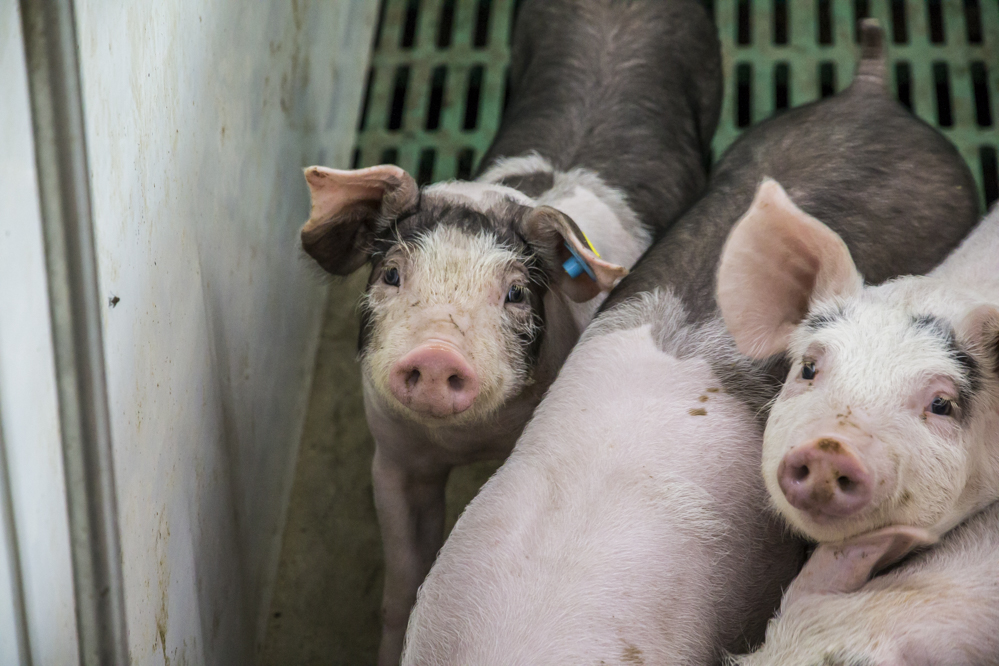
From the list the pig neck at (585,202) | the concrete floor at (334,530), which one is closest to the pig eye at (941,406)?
the pig neck at (585,202)

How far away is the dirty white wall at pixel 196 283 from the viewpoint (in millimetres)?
1228

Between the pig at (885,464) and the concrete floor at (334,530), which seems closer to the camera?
the pig at (885,464)

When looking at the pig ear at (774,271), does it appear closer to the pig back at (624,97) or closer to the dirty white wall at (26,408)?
the pig back at (624,97)

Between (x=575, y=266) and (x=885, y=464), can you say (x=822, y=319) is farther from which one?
(x=575, y=266)

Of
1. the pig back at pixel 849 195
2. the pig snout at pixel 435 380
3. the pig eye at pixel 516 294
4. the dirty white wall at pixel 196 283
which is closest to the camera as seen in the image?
the dirty white wall at pixel 196 283

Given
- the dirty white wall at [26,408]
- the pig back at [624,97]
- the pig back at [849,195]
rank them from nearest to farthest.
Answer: the dirty white wall at [26,408] → the pig back at [849,195] → the pig back at [624,97]

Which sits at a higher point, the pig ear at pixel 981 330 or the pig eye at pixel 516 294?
the pig ear at pixel 981 330

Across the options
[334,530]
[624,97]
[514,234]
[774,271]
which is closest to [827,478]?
[774,271]

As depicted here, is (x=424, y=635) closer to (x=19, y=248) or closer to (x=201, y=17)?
(x=19, y=248)

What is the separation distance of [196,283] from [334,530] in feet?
3.11

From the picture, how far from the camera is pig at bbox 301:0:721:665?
5.83 ft

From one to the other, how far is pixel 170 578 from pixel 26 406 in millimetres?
539

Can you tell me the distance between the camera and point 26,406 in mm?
1095

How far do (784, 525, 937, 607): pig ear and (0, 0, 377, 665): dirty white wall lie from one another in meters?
0.82
